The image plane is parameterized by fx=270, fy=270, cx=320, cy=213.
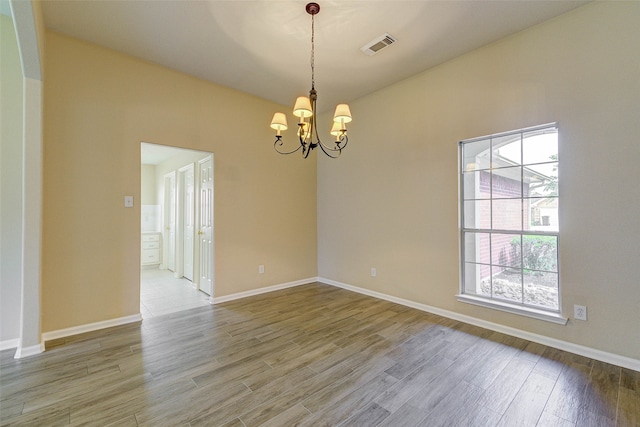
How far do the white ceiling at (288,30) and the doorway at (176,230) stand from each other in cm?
117

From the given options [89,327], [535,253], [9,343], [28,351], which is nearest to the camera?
[28,351]

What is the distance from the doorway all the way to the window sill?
10.9ft

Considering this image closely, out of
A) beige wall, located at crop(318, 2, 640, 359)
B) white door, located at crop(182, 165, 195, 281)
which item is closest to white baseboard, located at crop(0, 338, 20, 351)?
white door, located at crop(182, 165, 195, 281)

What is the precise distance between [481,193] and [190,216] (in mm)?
4654

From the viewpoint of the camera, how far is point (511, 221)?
2902 mm

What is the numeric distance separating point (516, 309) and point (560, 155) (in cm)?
155

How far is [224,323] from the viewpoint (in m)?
3.11

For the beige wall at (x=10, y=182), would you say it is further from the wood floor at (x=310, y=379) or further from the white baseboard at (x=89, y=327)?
the wood floor at (x=310, y=379)

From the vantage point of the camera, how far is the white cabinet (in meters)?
6.38

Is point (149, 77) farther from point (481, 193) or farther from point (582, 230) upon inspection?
point (582, 230)

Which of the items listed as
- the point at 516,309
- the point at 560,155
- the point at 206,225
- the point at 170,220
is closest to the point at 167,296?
the point at 206,225

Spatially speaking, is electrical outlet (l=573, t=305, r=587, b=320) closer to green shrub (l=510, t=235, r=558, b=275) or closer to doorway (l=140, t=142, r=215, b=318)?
green shrub (l=510, t=235, r=558, b=275)

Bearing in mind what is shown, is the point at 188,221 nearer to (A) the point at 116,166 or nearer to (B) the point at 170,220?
(B) the point at 170,220

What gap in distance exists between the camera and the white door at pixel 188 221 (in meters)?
4.84
